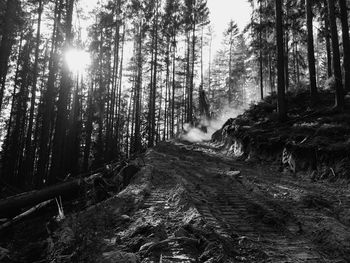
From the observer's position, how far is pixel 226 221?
4926 millimetres

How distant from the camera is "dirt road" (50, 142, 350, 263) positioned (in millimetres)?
3803

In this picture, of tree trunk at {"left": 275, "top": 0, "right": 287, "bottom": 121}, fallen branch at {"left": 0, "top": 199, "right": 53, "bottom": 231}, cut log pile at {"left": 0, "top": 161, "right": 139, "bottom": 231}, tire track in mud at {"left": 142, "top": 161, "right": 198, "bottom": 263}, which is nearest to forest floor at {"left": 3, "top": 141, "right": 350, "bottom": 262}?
tire track in mud at {"left": 142, "top": 161, "right": 198, "bottom": 263}

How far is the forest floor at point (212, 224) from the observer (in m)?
3.83

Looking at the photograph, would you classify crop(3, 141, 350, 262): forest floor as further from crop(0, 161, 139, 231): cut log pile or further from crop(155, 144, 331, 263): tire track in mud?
crop(0, 161, 139, 231): cut log pile

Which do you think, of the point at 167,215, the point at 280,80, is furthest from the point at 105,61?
the point at 167,215

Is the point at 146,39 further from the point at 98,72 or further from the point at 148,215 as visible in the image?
the point at 148,215

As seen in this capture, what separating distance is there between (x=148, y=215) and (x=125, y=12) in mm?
23259

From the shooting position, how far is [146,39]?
27.1m

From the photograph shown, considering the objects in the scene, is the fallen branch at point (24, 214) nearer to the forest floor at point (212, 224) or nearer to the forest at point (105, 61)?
the forest floor at point (212, 224)

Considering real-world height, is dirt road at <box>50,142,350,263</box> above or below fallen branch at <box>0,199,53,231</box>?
above

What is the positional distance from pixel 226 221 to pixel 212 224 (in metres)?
0.46

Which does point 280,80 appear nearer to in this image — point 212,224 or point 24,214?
point 212,224

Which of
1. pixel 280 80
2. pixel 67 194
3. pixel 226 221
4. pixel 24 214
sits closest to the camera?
pixel 226 221

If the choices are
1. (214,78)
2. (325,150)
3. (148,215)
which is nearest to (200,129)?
(325,150)
